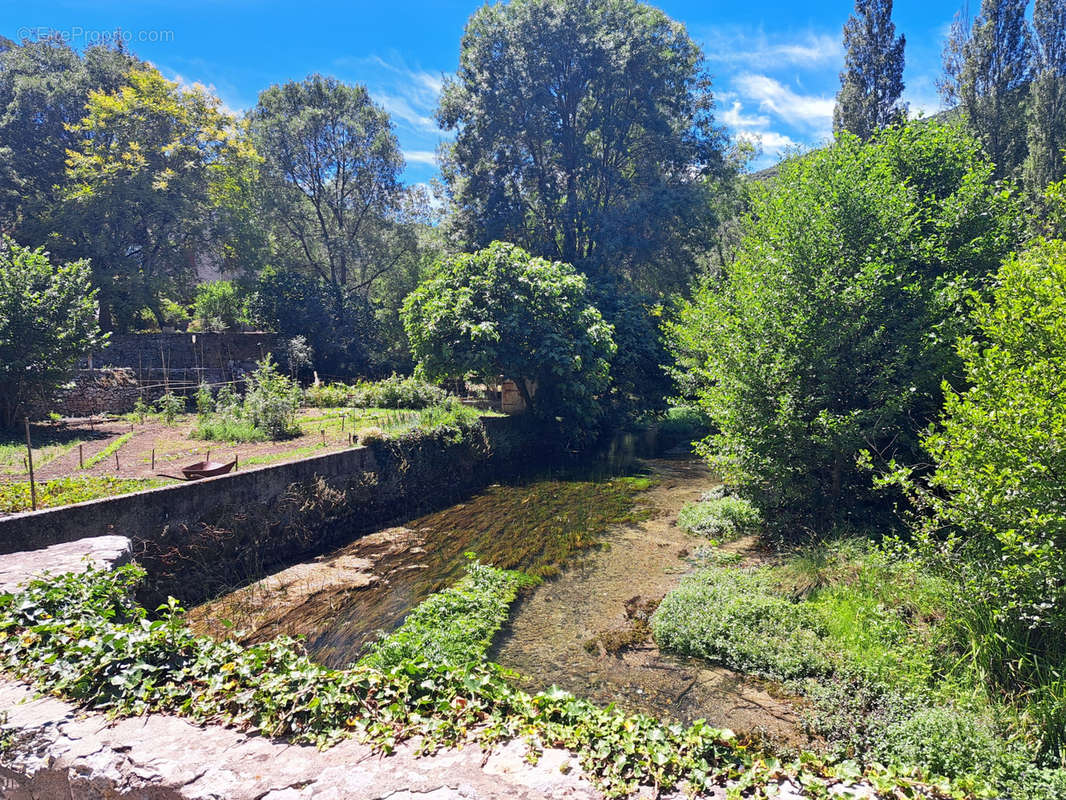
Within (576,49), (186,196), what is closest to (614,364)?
(576,49)

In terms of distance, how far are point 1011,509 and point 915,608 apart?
81.1 inches

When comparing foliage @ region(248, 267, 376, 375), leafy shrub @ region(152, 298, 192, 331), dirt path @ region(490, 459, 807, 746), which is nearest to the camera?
dirt path @ region(490, 459, 807, 746)

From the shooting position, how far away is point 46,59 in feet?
87.0

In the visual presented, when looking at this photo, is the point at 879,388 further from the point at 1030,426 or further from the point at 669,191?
the point at 669,191

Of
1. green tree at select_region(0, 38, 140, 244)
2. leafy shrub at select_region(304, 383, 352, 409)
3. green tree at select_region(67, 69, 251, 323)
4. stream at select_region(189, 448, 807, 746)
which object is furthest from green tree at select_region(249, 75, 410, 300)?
stream at select_region(189, 448, 807, 746)

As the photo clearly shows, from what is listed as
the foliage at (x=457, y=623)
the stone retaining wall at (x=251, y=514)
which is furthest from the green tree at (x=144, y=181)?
the foliage at (x=457, y=623)

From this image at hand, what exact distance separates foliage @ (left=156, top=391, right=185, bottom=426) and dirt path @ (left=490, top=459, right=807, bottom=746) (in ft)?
44.8

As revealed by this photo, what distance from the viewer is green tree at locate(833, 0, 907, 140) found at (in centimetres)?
2859

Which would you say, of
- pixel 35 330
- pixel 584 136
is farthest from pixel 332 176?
pixel 35 330

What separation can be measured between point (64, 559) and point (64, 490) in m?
3.74

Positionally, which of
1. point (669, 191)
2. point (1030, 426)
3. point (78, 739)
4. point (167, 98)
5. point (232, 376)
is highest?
point (167, 98)

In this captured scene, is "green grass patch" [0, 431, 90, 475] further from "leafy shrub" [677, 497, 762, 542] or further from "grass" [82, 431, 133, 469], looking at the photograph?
"leafy shrub" [677, 497, 762, 542]

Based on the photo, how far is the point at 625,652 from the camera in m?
7.31

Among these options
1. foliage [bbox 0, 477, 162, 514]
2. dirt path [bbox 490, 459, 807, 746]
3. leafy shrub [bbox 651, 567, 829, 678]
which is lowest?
dirt path [bbox 490, 459, 807, 746]
